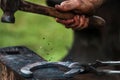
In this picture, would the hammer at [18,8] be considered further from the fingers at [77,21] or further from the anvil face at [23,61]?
the anvil face at [23,61]

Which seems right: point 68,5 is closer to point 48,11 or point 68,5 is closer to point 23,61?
point 48,11

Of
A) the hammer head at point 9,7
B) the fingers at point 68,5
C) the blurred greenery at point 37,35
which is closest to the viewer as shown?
the hammer head at point 9,7

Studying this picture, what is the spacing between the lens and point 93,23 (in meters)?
2.48

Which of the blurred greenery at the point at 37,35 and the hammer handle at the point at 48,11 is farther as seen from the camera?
the blurred greenery at the point at 37,35

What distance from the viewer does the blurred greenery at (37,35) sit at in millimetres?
5584

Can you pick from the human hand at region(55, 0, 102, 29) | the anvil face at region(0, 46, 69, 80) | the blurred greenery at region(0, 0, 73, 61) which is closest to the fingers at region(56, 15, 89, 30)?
the human hand at region(55, 0, 102, 29)

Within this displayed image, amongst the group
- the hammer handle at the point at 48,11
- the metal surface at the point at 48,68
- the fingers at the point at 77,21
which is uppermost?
the hammer handle at the point at 48,11

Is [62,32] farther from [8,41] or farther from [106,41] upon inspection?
[106,41]

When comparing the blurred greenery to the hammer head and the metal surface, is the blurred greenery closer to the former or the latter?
the metal surface

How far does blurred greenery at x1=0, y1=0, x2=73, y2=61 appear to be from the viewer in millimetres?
5584

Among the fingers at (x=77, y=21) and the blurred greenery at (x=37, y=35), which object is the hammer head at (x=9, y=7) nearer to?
the fingers at (x=77, y=21)

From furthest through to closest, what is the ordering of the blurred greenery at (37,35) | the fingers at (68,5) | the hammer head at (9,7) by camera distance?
1. the blurred greenery at (37,35)
2. the fingers at (68,5)
3. the hammer head at (9,7)

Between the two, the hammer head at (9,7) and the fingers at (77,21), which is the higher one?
the hammer head at (9,7)

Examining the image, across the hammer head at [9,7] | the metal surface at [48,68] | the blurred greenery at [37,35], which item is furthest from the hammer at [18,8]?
the blurred greenery at [37,35]
